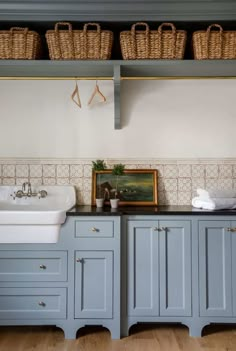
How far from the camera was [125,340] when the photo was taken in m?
2.04

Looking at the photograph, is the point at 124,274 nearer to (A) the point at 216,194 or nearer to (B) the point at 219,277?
(B) the point at 219,277

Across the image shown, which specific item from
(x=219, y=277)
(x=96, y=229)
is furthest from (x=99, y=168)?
(x=219, y=277)

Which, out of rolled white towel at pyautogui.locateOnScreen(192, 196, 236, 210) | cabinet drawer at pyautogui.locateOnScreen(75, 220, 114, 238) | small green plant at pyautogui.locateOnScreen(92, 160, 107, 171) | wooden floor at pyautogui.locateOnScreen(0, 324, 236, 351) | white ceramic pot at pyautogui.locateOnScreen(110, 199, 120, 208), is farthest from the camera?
small green plant at pyautogui.locateOnScreen(92, 160, 107, 171)

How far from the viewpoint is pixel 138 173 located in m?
2.54

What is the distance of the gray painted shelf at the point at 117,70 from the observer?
217cm

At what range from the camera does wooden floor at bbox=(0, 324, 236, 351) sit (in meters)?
1.95

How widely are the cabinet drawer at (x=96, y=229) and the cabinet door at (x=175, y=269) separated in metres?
0.36

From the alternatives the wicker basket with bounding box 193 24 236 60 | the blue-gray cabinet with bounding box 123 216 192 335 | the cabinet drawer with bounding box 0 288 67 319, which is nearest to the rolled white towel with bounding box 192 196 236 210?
the blue-gray cabinet with bounding box 123 216 192 335

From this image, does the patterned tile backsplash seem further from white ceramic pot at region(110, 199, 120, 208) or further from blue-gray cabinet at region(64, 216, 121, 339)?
blue-gray cabinet at region(64, 216, 121, 339)

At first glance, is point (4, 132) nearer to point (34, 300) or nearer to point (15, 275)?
point (15, 275)

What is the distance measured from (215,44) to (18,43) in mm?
1420

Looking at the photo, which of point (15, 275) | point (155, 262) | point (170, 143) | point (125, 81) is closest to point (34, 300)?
point (15, 275)

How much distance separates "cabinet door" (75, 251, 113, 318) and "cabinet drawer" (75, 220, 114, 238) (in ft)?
0.38
